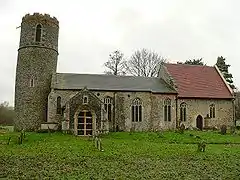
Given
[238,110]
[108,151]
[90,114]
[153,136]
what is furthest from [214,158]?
[238,110]

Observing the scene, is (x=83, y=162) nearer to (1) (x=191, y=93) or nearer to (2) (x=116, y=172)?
(2) (x=116, y=172)

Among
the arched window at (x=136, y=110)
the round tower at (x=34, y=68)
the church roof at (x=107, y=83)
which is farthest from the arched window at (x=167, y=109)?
the round tower at (x=34, y=68)

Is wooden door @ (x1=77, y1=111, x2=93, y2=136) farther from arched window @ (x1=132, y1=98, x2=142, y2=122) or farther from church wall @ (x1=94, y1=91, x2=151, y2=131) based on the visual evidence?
Result: arched window @ (x1=132, y1=98, x2=142, y2=122)

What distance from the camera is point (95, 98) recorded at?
3631 cm

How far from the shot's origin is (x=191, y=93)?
43.2 meters

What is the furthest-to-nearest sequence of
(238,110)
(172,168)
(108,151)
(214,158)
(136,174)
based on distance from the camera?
(238,110) < (108,151) < (214,158) < (172,168) < (136,174)

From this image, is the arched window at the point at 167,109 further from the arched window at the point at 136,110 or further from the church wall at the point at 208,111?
the arched window at the point at 136,110

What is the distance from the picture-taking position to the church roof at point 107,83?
39875 mm

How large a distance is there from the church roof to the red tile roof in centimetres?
190

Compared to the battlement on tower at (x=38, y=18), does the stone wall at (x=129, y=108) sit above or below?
below

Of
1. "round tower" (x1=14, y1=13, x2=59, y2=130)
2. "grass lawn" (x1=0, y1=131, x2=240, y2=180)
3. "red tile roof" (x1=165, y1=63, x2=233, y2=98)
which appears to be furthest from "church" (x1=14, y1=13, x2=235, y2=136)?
"grass lawn" (x1=0, y1=131, x2=240, y2=180)

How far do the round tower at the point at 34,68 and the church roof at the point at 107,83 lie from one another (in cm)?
187

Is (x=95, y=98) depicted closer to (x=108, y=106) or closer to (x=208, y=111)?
(x=108, y=106)

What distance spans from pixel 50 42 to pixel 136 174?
2914cm
